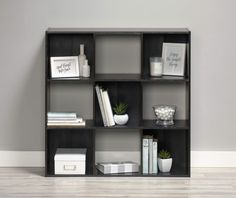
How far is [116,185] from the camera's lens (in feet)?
13.0

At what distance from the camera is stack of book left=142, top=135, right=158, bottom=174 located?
4207 mm

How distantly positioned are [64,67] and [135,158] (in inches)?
28.8

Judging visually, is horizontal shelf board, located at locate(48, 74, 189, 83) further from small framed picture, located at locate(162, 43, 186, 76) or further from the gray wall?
the gray wall

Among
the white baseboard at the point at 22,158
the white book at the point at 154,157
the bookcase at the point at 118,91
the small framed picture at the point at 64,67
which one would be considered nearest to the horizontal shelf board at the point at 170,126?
the bookcase at the point at 118,91

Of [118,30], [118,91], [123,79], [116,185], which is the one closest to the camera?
[116,185]

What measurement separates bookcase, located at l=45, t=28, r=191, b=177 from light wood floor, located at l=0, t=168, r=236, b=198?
15cm

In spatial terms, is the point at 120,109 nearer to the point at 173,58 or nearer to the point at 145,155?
the point at 145,155

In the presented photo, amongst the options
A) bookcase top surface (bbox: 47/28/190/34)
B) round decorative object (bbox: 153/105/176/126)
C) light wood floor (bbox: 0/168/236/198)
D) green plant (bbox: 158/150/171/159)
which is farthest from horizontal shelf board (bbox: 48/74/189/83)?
light wood floor (bbox: 0/168/236/198)

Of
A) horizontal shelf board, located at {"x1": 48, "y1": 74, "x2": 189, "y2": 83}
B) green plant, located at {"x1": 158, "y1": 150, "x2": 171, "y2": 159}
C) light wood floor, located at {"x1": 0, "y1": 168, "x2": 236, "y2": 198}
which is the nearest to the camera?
light wood floor, located at {"x1": 0, "y1": 168, "x2": 236, "y2": 198}

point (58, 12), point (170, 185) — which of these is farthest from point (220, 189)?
point (58, 12)

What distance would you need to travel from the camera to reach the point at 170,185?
3.97 m

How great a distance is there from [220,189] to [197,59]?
0.88 meters

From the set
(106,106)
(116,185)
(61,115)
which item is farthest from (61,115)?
(116,185)

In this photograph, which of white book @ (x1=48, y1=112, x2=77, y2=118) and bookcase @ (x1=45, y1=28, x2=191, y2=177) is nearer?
white book @ (x1=48, y1=112, x2=77, y2=118)
